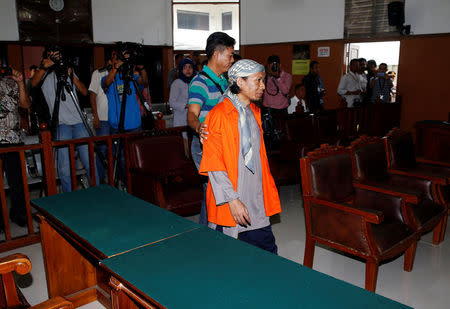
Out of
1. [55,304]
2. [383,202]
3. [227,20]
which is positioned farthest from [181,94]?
[227,20]

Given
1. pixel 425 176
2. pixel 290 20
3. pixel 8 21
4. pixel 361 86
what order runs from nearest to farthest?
pixel 425 176, pixel 8 21, pixel 361 86, pixel 290 20

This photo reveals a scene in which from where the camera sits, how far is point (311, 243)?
265 centimetres

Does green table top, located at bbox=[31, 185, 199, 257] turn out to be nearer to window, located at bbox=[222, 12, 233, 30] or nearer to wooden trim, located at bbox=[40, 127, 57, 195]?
wooden trim, located at bbox=[40, 127, 57, 195]

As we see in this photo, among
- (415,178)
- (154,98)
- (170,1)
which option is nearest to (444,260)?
(415,178)

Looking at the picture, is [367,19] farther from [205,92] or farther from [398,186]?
[205,92]

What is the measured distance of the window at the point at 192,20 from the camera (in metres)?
9.17

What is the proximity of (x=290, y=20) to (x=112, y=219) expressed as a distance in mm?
8112

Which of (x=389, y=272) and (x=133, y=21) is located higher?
(x=133, y=21)

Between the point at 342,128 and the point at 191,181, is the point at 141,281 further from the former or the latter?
the point at 342,128

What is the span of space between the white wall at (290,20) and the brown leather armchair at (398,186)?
228 inches

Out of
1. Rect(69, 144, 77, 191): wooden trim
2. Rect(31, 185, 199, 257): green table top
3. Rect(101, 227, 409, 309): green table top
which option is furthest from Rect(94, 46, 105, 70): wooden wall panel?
Rect(101, 227, 409, 309): green table top

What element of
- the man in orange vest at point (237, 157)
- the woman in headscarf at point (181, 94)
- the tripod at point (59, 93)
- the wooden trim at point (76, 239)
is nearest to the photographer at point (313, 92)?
the woman in headscarf at point (181, 94)

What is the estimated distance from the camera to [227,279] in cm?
127

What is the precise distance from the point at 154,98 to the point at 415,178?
23.6 feet
